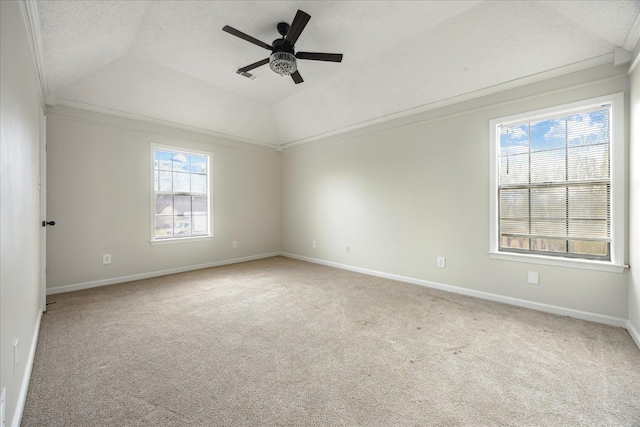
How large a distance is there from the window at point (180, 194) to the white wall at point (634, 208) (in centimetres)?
548

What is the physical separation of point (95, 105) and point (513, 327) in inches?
224

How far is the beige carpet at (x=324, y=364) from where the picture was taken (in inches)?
59.6

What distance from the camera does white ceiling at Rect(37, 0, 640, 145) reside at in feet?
8.01

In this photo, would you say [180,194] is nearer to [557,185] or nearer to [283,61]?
[283,61]

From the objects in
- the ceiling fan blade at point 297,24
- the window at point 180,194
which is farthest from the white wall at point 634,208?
the window at point 180,194

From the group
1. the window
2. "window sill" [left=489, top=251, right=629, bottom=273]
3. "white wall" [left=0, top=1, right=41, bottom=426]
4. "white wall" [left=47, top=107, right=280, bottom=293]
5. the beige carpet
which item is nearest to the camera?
"white wall" [left=0, top=1, right=41, bottom=426]

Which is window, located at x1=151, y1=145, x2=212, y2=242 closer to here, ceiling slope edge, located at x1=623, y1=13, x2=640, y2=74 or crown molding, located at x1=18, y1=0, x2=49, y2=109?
crown molding, located at x1=18, y1=0, x2=49, y2=109

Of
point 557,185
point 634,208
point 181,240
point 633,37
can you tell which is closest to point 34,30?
Result: point 181,240

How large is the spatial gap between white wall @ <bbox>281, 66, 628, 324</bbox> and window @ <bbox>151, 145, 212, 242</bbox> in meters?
2.03

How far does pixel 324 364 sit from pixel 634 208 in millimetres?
2981

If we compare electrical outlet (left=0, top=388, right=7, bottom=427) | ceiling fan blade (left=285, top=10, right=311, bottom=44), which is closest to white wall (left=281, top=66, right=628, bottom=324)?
ceiling fan blade (left=285, top=10, right=311, bottom=44)

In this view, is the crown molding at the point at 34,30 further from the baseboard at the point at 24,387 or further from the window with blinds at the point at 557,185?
the window with blinds at the point at 557,185

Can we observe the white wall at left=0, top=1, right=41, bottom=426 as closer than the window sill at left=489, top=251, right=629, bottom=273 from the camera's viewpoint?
Yes

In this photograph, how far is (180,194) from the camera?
4703 millimetres
